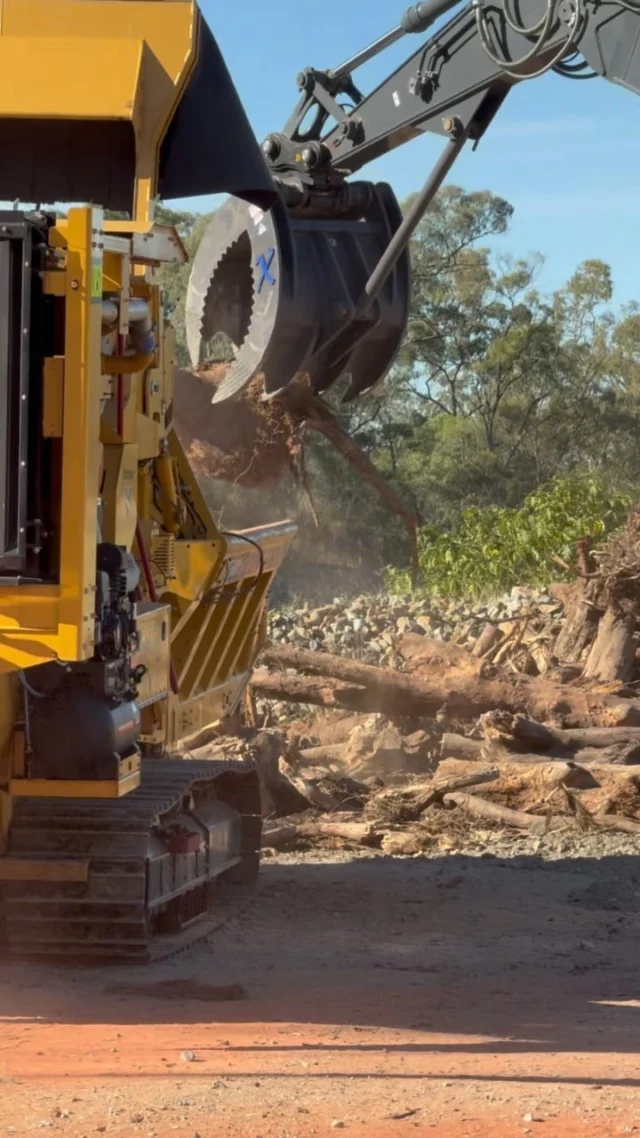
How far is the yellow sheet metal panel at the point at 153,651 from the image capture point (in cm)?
671

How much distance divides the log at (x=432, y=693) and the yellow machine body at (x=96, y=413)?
14.1ft

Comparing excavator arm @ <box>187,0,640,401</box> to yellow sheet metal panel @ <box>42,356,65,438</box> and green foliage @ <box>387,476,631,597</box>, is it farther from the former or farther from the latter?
green foliage @ <box>387,476,631,597</box>

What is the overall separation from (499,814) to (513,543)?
11230 mm

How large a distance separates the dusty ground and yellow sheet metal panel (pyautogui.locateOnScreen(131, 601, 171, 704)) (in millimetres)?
1156

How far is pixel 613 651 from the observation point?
1345 cm

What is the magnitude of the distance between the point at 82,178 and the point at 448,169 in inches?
85.3

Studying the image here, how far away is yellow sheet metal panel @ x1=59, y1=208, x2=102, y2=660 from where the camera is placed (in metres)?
5.58

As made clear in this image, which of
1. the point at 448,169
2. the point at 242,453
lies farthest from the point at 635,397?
the point at 448,169

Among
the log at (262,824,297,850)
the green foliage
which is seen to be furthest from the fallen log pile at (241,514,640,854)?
the green foliage

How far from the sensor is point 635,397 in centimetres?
3522

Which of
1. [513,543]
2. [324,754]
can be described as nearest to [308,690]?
[324,754]

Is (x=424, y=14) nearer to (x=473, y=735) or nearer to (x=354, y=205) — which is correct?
(x=354, y=205)

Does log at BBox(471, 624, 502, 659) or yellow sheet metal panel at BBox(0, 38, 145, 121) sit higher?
yellow sheet metal panel at BBox(0, 38, 145, 121)

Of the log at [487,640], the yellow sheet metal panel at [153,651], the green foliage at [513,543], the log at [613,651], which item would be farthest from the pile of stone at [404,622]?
the yellow sheet metal panel at [153,651]
